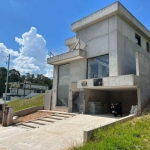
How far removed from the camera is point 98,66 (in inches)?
537

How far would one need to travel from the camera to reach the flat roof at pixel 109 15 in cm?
1281

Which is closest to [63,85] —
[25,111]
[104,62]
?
[25,111]

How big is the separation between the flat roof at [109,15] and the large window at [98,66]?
3.53m

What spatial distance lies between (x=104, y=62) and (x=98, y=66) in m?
0.65

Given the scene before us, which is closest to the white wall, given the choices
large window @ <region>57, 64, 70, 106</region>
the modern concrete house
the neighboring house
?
the modern concrete house

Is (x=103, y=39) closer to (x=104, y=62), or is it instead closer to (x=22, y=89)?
A: (x=104, y=62)

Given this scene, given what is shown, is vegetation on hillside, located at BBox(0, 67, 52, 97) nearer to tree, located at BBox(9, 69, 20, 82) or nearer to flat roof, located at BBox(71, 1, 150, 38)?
tree, located at BBox(9, 69, 20, 82)

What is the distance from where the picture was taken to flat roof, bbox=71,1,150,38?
12.8 metres

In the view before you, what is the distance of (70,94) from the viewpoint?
14.8 metres

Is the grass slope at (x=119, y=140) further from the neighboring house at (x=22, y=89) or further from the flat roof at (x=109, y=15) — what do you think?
the neighboring house at (x=22, y=89)

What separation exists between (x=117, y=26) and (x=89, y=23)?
2.96m

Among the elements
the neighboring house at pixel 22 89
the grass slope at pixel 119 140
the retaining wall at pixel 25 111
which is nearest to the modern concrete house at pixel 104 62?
the retaining wall at pixel 25 111

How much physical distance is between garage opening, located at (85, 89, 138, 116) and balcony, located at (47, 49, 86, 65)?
3361 millimetres

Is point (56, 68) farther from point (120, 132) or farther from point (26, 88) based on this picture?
point (26, 88)
